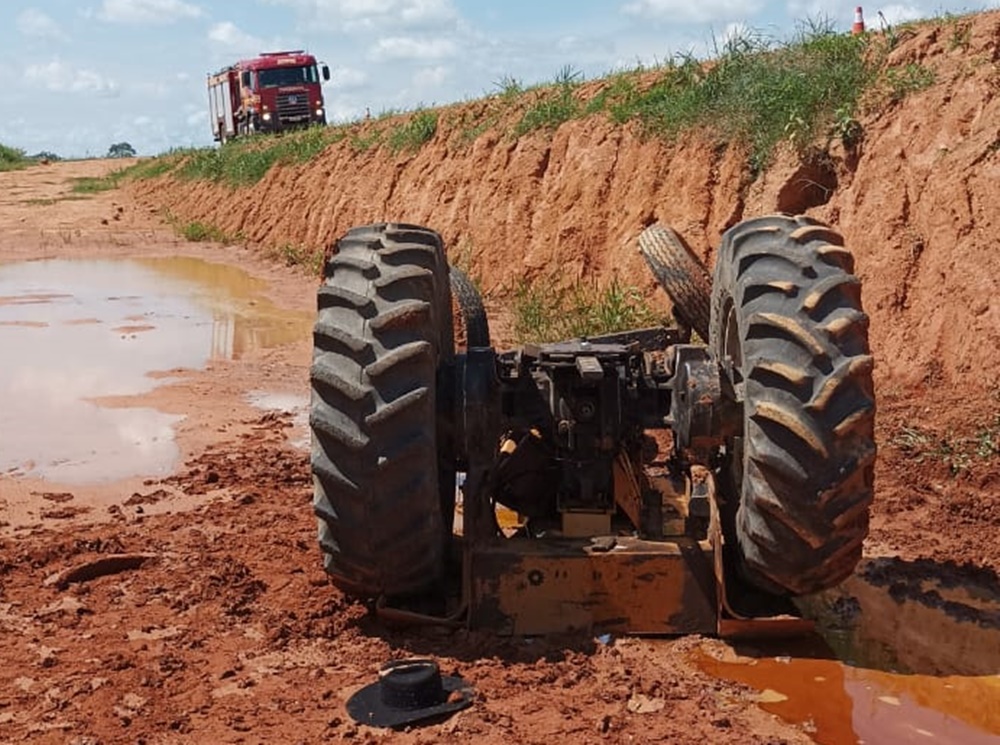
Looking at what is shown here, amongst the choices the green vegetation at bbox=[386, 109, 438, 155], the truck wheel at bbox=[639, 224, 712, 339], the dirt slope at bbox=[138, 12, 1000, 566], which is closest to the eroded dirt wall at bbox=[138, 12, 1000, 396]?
the dirt slope at bbox=[138, 12, 1000, 566]

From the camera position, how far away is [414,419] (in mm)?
4117

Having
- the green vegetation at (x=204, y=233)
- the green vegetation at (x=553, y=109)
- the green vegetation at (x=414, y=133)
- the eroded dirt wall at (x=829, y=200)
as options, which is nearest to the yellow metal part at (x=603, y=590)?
the eroded dirt wall at (x=829, y=200)

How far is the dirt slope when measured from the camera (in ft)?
23.5

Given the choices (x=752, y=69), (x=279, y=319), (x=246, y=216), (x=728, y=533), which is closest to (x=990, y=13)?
(x=752, y=69)

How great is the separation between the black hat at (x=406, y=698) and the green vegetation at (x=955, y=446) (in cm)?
404

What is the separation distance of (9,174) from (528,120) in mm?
33543

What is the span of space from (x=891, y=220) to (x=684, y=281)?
13.1 feet

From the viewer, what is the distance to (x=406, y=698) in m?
3.91

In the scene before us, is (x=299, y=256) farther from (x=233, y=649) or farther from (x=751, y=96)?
(x=233, y=649)

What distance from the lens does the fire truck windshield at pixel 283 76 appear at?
112 feet

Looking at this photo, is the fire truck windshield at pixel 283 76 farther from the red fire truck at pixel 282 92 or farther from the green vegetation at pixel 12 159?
the green vegetation at pixel 12 159

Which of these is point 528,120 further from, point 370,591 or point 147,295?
point 370,591

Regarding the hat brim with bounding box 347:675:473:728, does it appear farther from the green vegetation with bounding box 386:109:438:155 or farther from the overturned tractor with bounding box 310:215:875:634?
the green vegetation with bounding box 386:109:438:155

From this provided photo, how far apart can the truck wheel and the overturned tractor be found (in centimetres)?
91
